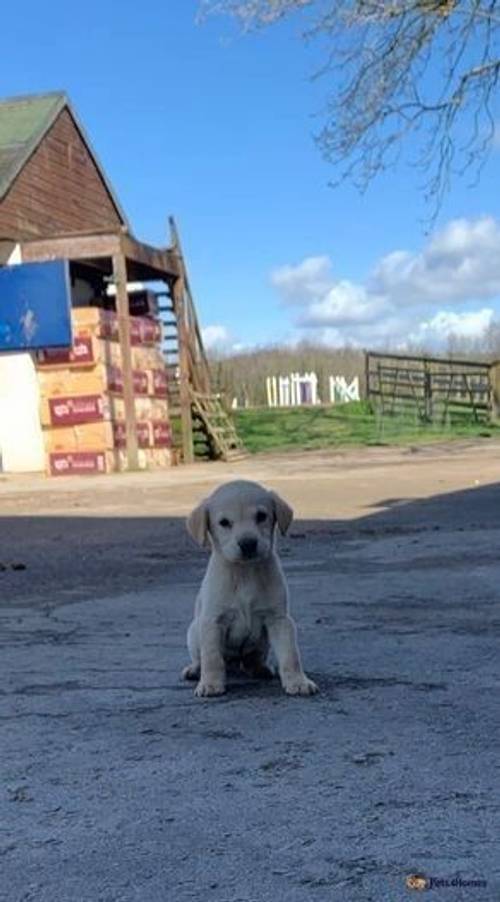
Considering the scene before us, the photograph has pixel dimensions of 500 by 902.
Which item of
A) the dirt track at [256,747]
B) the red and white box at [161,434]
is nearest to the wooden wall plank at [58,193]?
the red and white box at [161,434]

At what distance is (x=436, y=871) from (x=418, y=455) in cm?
2040

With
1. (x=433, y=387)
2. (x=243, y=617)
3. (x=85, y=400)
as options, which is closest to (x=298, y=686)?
(x=243, y=617)

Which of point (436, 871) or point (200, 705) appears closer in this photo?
point (436, 871)

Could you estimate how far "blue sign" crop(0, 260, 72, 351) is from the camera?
20.5m

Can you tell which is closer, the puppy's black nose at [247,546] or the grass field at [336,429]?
the puppy's black nose at [247,546]

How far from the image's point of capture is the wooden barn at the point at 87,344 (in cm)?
2086

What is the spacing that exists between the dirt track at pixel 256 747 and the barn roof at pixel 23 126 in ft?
63.1

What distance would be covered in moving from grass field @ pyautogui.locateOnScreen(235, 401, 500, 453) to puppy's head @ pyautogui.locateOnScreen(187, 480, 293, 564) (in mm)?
23844

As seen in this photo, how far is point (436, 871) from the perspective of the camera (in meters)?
2.27

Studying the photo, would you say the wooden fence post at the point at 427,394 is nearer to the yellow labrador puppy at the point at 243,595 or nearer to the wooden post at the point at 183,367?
the wooden post at the point at 183,367

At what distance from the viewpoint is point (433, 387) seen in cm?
3678

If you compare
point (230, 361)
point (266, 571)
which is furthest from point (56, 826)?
point (230, 361)

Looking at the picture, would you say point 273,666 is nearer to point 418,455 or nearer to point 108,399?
point 108,399

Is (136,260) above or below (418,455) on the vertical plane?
above
